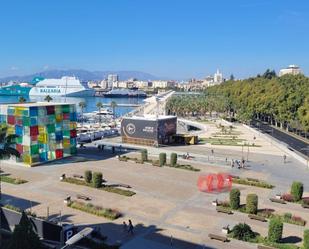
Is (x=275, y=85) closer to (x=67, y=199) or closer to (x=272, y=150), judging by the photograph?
(x=272, y=150)

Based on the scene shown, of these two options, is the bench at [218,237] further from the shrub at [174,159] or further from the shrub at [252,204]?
the shrub at [174,159]

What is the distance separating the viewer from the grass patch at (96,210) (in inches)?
1277

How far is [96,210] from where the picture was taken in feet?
109

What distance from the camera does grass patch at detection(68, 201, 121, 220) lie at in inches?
1277

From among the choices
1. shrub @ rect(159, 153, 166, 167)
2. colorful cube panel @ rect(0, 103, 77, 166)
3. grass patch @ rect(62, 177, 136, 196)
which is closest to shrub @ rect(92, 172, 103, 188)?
grass patch @ rect(62, 177, 136, 196)

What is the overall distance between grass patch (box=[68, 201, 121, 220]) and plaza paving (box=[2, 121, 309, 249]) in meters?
0.54

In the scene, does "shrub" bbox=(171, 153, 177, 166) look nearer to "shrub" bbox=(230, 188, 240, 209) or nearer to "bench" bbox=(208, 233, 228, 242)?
"shrub" bbox=(230, 188, 240, 209)

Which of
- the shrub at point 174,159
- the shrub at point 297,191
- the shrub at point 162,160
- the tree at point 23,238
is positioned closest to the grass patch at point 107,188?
the shrub at point 162,160

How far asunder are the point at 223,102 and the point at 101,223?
331 ft

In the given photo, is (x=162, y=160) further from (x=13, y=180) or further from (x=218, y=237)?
(x=218, y=237)

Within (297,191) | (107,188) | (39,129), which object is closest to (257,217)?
(297,191)

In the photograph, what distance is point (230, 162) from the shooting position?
5697 centimetres


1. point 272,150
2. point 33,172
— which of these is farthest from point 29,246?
point 272,150

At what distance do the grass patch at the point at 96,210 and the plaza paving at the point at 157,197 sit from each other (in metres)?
0.54
